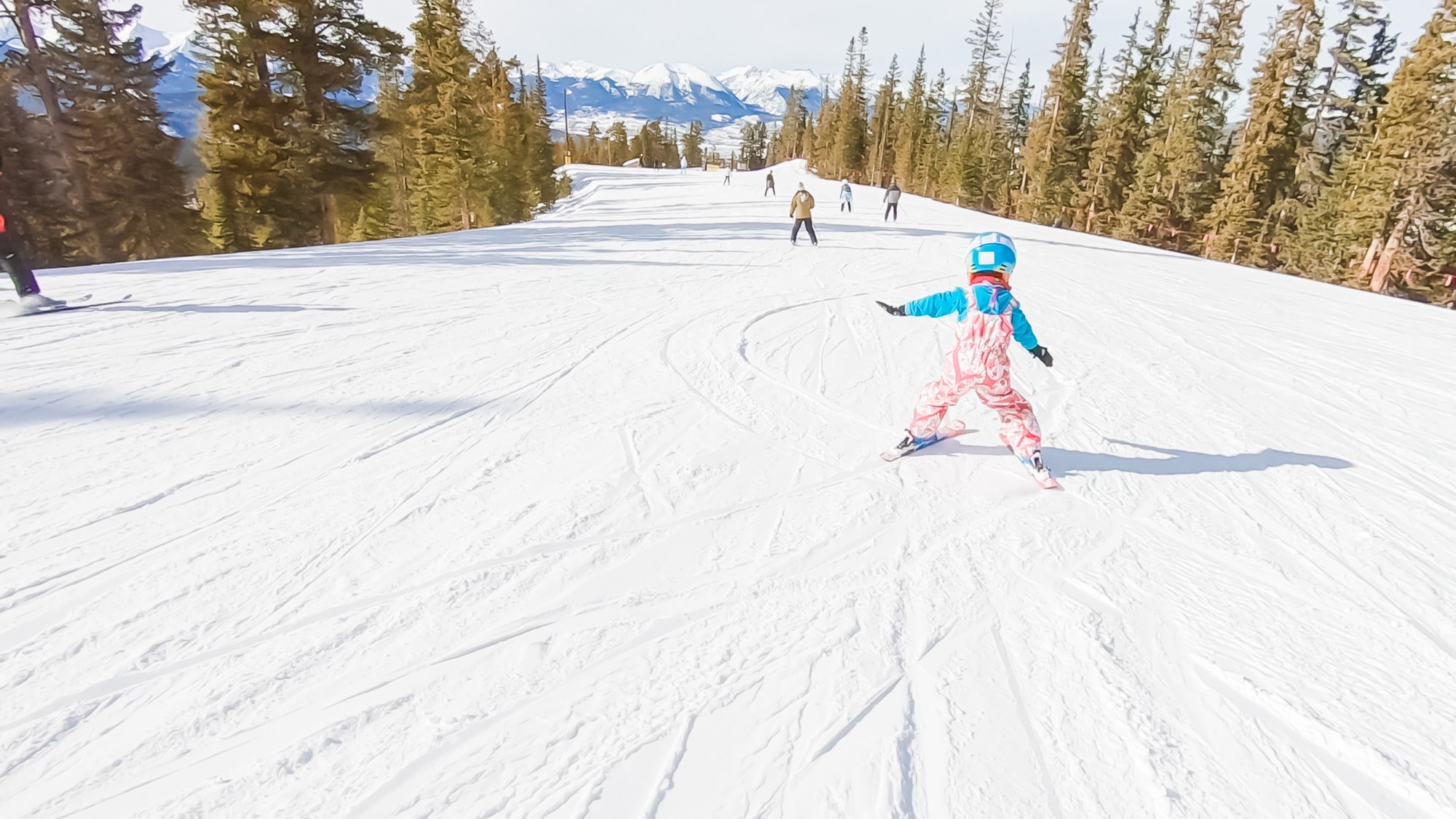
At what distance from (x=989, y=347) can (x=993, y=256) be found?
21.1 inches

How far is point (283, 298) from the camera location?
23.7 ft

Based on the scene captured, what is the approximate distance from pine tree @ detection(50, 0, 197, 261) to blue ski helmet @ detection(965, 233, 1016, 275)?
2124 centimetres

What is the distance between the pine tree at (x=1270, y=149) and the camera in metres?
26.1

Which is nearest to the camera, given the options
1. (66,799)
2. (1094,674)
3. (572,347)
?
(66,799)

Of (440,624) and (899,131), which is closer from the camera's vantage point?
(440,624)

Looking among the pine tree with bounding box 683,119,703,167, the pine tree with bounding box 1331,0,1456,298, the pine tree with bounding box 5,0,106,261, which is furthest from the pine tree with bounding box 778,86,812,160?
the pine tree with bounding box 5,0,106,261

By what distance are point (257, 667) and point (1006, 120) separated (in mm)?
61110

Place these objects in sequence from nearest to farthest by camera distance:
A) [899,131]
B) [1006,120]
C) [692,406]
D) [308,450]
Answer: [308,450]
[692,406]
[1006,120]
[899,131]

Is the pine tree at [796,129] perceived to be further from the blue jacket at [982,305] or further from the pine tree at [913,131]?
the blue jacket at [982,305]

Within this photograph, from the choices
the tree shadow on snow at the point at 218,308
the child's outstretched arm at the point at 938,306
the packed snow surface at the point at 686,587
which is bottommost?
the packed snow surface at the point at 686,587

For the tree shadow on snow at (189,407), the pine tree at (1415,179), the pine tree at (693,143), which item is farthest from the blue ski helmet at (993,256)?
the pine tree at (693,143)

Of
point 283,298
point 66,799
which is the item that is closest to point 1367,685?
point 66,799

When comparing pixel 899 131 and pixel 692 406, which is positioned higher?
pixel 899 131

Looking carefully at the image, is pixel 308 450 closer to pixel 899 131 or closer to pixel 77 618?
pixel 77 618
